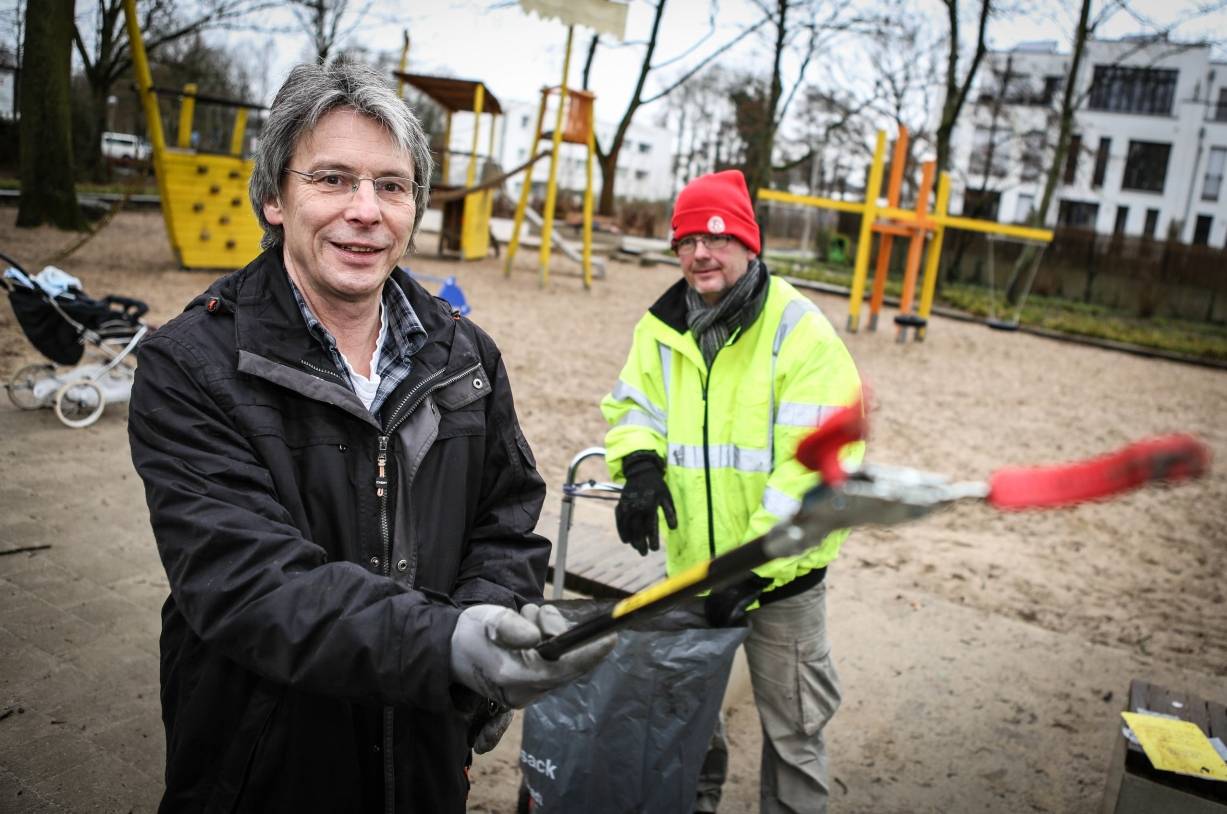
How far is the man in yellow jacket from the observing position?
261 cm

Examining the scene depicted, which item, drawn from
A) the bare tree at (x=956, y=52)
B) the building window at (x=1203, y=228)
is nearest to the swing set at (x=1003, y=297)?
the bare tree at (x=956, y=52)

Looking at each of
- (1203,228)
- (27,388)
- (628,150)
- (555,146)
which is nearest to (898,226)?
(555,146)

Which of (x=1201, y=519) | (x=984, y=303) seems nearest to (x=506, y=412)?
(x=1201, y=519)

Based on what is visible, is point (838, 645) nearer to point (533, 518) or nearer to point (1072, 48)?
point (533, 518)

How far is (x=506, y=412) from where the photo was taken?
1.91 metres

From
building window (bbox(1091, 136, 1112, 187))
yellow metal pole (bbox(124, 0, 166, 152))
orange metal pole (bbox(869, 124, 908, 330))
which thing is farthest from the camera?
building window (bbox(1091, 136, 1112, 187))

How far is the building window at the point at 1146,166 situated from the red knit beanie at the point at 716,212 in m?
58.6

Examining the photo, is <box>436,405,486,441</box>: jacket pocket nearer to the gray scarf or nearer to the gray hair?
the gray hair

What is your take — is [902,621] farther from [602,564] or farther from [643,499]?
[643,499]

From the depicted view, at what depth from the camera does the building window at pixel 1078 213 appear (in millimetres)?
53000

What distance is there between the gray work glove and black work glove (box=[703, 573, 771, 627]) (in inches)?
47.9

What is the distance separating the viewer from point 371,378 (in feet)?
5.80

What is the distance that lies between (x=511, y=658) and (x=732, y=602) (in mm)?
1302

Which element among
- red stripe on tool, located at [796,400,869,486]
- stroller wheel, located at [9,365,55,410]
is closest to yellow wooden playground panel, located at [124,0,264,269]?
stroller wheel, located at [9,365,55,410]
